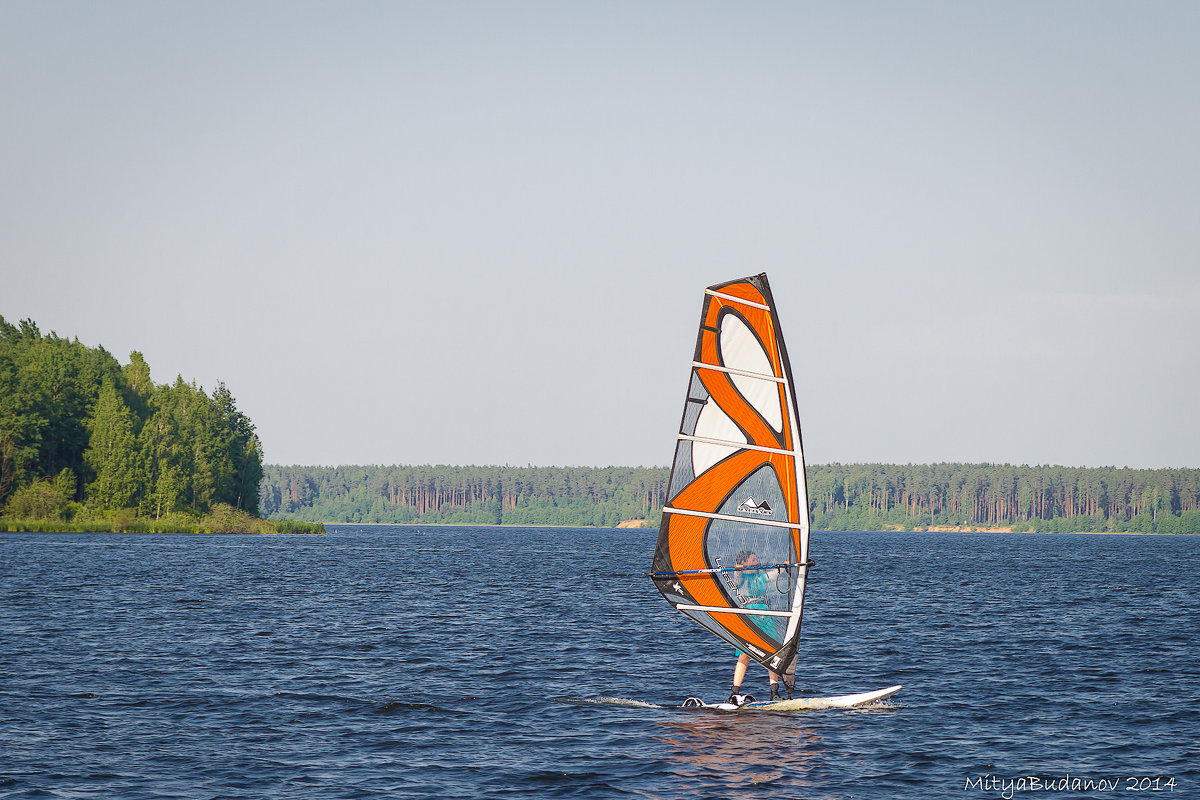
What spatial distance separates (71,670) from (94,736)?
388 inches

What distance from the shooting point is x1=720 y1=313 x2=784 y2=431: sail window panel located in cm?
2548

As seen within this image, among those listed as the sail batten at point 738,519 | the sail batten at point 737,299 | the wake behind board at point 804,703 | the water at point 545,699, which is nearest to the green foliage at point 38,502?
the water at point 545,699

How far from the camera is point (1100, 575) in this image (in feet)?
330

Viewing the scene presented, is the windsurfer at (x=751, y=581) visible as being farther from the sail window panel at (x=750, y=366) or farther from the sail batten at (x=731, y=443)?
the sail window panel at (x=750, y=366)

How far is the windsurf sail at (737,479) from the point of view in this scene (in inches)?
1002

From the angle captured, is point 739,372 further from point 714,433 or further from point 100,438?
point 100,438

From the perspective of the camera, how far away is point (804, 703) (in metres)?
28.4

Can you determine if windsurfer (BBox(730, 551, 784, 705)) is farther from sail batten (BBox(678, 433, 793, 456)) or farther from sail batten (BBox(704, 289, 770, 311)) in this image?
sail batten (BBox(704, 289, 770, 311))

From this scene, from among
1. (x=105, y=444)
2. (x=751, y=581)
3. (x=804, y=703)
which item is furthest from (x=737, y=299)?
(x=105, y=444)

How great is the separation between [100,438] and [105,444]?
1119 millimetres

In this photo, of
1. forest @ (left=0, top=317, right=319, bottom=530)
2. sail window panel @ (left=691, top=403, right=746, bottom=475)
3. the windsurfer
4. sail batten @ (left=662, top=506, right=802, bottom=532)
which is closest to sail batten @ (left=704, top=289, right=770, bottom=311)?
sail window panel @ (left=691, top=403, right=746, bottom=475)

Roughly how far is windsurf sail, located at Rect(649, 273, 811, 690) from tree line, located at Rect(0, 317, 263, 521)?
12076 centimetres

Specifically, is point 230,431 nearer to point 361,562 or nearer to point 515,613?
point 361,562

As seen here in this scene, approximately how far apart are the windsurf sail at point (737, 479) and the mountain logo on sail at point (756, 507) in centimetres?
2
